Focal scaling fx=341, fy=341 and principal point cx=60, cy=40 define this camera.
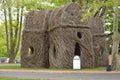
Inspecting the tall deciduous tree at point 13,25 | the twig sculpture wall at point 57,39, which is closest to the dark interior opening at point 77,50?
the twig sculpture wall at point 57,39

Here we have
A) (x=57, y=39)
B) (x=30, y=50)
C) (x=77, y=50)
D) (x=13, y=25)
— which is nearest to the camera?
(x=57, y=39)

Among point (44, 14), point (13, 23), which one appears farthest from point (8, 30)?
point (44, 14)

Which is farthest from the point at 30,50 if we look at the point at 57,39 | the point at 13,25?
the point at 13,25

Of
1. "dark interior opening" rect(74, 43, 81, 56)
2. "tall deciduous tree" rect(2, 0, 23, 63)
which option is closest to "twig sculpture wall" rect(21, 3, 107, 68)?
"dark interior opening" rect(74, 43, 81, 56)

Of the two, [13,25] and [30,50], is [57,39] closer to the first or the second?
[30,50]

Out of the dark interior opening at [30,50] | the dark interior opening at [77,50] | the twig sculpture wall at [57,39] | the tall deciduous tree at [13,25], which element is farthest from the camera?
the tall deciduous tree at [13,25]

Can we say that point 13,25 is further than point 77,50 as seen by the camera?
Yes

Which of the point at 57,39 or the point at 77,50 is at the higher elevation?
the point at 57,39

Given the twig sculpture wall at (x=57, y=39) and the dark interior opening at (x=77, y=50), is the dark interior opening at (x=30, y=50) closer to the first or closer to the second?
the twig sculpture wall at (x=57, y=39)

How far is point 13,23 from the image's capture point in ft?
163

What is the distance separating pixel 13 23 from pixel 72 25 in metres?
24.0

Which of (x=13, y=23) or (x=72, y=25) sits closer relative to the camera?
(x=72, y=25)

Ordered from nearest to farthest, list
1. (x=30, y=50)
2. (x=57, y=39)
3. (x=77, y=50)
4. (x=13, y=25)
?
(x=57, y=39) < (x=77, y=50) < (x=30, y=50) < (x=13, y=25)

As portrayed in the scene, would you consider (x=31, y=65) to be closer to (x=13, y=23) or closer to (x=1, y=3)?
(x=1, y=3)
